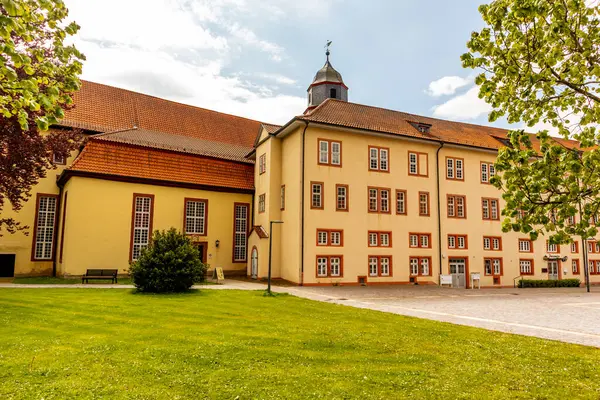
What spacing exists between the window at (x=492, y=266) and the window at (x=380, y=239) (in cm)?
885

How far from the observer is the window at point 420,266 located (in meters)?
28.5

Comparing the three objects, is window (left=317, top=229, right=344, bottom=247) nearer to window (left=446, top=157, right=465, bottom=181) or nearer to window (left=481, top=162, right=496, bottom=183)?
window (left=446, top=157, right=465, bottom=181)

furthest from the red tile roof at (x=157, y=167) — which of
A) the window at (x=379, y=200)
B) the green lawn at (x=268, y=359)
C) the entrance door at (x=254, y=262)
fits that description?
the green lawn at (x=268, y=359)

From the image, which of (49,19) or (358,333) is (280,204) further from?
(49,19)

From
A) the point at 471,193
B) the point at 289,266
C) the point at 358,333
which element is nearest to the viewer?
the point at 358,333

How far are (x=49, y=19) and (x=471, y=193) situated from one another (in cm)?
3111

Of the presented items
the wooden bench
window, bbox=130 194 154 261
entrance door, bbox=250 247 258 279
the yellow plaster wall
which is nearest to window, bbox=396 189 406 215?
entrance door, bbox=250 247 258 279

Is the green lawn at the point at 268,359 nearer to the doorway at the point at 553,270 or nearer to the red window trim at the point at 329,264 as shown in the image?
the red window trim at the point at 329,264

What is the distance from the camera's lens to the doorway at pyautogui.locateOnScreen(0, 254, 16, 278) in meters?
25.3

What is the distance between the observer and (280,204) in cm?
2833

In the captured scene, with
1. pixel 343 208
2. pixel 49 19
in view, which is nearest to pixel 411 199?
pixel 343 208

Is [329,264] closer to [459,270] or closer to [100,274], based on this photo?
[459,270]

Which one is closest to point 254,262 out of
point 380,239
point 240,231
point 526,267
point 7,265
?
point 240,231

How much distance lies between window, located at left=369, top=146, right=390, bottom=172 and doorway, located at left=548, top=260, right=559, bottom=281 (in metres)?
17.4
